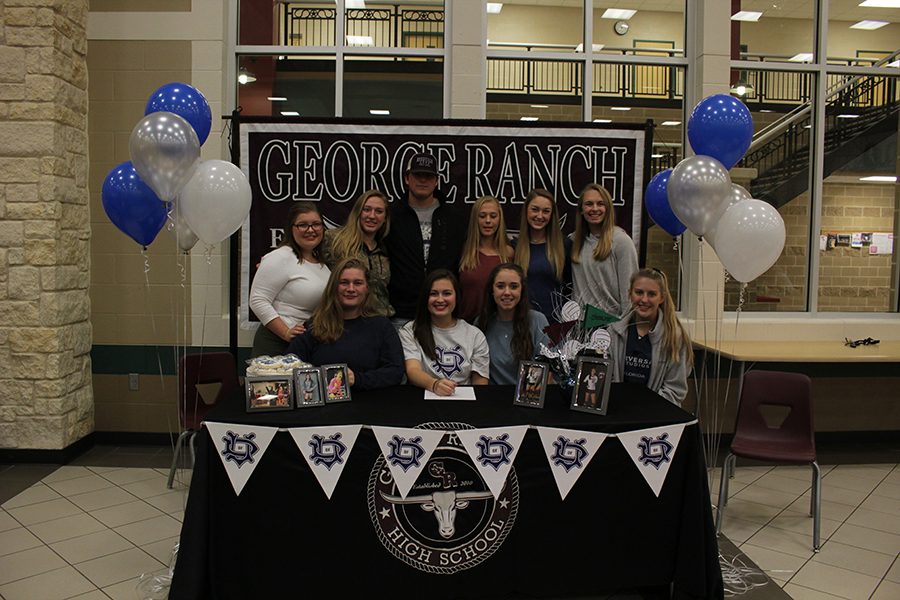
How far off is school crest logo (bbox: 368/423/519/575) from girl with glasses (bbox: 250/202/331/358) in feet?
3.86

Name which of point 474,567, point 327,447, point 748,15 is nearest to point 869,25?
point 748,15

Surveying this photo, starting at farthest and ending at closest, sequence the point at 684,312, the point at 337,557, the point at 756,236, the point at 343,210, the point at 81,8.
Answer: the point at 684,312
the point at 81,8
the point at 343,210
the point at 756,236
the point at 337,557

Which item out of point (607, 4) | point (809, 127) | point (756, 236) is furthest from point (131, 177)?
point (809, 127)

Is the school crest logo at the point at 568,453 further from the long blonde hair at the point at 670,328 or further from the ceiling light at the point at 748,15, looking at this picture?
the ceiling light at the point at 748,15

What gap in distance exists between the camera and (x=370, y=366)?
10.3 ft

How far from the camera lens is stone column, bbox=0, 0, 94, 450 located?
14.4 feet

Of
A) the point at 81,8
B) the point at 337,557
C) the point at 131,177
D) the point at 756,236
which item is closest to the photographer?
the point at 337,557

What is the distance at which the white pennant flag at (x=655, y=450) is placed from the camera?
272 centimetres

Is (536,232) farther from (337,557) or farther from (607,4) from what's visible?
(607,4)

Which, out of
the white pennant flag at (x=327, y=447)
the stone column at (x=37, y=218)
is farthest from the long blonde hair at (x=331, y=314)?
the stone column at (x=37, y=218)

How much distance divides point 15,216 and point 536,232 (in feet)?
10.7

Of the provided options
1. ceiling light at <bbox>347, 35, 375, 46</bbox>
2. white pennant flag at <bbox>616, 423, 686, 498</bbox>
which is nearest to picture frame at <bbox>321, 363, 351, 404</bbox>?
white pennant flag at <bbox>616, 423, 686, 498</bbox>

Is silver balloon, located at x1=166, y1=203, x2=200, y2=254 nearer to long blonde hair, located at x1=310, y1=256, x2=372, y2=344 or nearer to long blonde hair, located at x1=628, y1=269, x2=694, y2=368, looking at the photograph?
long blonde hair, located at x1=310, y1=256, x2=372, y2=344

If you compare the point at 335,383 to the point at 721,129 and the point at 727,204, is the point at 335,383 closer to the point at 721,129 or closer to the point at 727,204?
the point at 727,204
